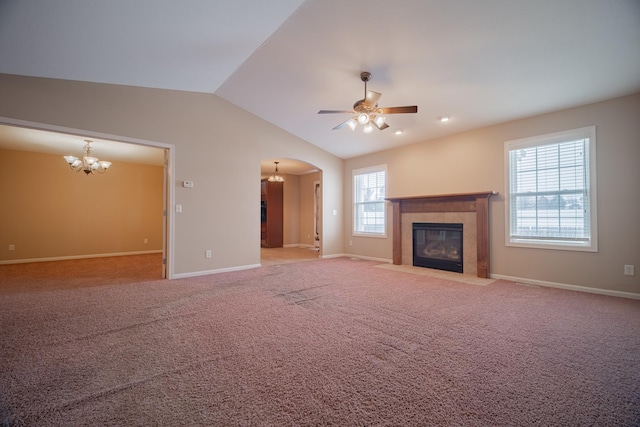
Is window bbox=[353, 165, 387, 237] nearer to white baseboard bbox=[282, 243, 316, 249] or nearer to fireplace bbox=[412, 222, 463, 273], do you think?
fireplace bbox=[412, 222, 463, 273]

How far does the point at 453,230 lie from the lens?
206 inches

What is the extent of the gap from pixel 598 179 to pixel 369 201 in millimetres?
4158

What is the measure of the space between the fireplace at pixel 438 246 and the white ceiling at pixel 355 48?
2.17 metres

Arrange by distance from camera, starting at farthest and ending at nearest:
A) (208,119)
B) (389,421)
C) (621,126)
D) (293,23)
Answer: (208,119) < (621,126) < (293,23) < (389,421)

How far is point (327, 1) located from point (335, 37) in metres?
0.46

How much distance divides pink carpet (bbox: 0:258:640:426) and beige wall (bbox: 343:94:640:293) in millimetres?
526

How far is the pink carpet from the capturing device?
57.4 inches

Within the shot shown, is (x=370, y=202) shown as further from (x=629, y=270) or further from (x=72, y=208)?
(x=72, y=208)

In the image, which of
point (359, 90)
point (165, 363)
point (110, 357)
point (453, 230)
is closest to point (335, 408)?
point (165, 363)

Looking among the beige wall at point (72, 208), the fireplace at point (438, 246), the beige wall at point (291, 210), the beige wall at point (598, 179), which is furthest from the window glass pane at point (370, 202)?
the beige wall at point (72, 208)

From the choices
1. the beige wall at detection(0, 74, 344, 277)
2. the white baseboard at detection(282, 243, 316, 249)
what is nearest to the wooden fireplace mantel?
the beige wall at detection(0, 74, 344, 277)

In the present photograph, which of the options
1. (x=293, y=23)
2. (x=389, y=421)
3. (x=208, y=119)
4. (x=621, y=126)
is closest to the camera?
(x=389, y=421)

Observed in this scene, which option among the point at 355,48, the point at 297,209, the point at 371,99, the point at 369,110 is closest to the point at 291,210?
the point at 297,209

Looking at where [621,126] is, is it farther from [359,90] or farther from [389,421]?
[389,421]
